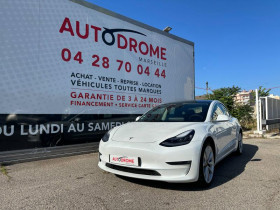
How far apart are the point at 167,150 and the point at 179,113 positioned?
1393mm

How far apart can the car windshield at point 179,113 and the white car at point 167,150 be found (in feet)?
0.11

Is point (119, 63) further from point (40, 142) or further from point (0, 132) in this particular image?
point (0, 132)

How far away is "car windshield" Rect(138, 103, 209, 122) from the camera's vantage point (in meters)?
3.77

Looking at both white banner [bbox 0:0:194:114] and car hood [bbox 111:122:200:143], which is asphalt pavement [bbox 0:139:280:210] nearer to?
car hood [bbox 111:122:200:143]

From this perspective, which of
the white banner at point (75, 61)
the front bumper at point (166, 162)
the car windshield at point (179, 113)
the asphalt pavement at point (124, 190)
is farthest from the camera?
the white banner at point (75, 61)

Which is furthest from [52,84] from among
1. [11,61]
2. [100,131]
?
[100,131]

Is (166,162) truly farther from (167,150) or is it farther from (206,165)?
(206,165)

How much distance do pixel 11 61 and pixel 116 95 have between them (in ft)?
8.59

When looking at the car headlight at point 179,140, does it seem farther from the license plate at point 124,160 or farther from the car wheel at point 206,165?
the license plate at point 124,160

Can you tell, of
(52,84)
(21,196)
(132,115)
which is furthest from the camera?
(132,115)

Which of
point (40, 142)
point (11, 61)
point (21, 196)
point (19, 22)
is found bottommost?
point (21, 196)

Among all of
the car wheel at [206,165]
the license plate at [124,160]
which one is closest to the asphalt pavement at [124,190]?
the car wheel at [206,165]

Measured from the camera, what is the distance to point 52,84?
489 cm

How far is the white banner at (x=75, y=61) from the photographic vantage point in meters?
4.42
